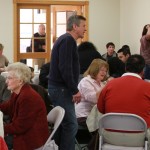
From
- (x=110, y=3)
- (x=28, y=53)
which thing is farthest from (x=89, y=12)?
(x=28, y=53)

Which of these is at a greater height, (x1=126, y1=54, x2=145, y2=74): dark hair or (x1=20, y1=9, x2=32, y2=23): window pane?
(x1=20, y1=9, x2=32, y2=23): window pane

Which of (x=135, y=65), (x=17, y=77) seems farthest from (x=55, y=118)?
(x=135, y=65)

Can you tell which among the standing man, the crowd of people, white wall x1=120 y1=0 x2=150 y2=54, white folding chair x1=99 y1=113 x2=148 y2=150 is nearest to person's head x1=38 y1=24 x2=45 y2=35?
white wall x1=120 y1=0 x2=150 y2=54

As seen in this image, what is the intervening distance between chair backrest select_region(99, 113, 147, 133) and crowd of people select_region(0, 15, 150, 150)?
64 millimetres

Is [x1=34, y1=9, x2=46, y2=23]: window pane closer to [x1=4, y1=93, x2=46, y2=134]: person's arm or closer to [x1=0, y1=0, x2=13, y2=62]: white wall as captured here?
[x1=0, y1=0, x2=13, y2=62]: white wall

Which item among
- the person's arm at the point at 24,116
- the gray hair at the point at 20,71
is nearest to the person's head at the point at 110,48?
the gray hair at the point at 20,71

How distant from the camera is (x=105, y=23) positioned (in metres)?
8.39

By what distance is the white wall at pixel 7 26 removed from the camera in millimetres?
8008

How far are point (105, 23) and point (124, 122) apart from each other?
6.00 meters

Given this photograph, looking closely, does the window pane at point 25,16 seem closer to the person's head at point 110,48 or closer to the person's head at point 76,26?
the person's head at point 110,48

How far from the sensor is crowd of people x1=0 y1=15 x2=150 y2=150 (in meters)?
2.48

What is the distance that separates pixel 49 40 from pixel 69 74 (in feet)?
17.8

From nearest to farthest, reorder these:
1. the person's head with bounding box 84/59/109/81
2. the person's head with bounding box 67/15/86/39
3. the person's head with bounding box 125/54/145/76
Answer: the person's head with bounding box 125/54/145/76 < the person's head with bounding box 67/15/86/39 < the person's head with bounding box 84/59/109/81

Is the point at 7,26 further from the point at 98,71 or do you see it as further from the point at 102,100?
the point at 102,100
